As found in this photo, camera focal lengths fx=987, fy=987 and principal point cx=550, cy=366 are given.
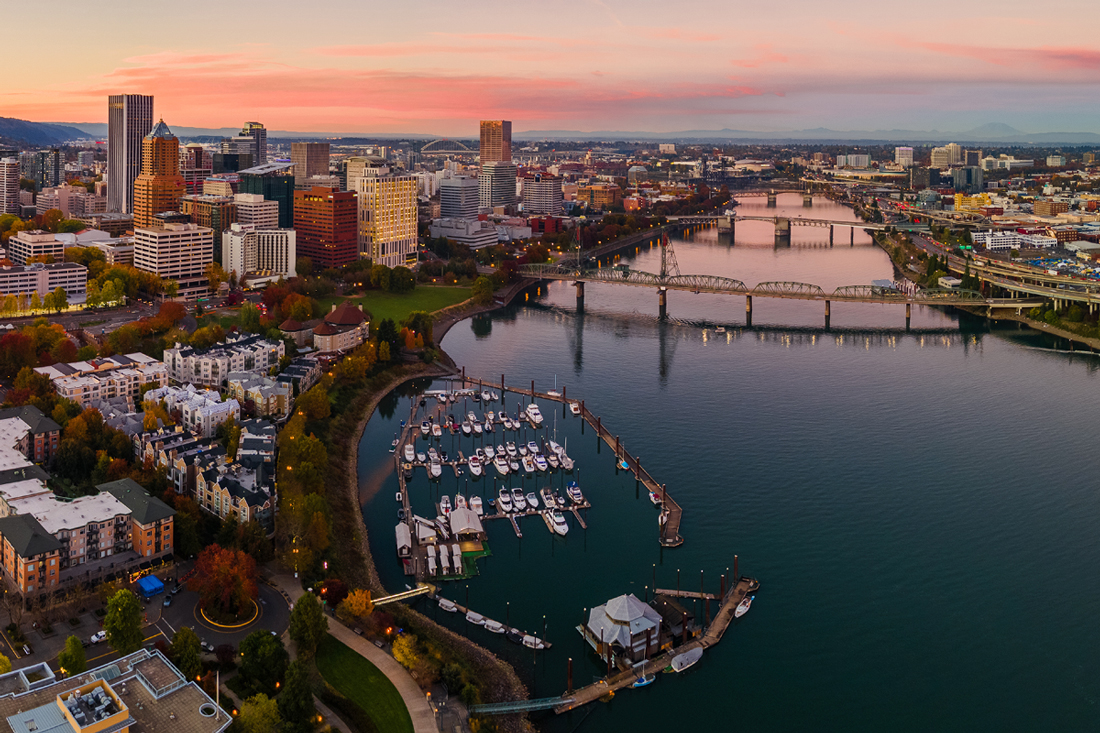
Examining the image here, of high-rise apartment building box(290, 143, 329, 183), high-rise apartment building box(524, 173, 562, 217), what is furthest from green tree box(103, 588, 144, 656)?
high-rise apartment building box(524, 173, 562, 217)

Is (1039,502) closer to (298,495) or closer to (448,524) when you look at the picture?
(448,524)

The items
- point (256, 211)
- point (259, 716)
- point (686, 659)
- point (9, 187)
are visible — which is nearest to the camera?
point (259, 716)

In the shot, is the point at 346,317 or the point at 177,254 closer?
the point at 346,317

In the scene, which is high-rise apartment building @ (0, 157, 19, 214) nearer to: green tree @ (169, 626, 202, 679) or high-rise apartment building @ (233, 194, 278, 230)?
high-rise apartment building @ (233, 194, 278, 230)

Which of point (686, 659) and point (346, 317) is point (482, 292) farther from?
point (686, 659)

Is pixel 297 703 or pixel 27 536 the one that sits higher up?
pixel 27 536

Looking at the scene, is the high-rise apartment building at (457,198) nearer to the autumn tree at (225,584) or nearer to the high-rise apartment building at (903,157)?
the autumn tree at (225,584)

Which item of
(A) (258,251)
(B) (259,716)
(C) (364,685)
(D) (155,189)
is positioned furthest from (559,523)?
(D) (155,189)

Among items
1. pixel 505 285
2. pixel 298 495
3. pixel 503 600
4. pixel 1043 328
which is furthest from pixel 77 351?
pixel 1043 328
